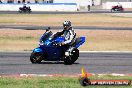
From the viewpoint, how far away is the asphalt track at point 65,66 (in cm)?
1750

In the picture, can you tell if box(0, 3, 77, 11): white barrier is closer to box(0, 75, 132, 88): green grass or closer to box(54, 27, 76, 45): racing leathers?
box(54, 27, 76, 45): racing leathers

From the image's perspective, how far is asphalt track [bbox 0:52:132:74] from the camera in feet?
57.4

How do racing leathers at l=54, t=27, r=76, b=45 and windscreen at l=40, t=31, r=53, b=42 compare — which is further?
windscreen at l=40, t=31, r=53, b=42

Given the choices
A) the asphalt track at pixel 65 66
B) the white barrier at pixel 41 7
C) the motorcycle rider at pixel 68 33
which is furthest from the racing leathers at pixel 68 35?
the white barrier at pixel 41 7

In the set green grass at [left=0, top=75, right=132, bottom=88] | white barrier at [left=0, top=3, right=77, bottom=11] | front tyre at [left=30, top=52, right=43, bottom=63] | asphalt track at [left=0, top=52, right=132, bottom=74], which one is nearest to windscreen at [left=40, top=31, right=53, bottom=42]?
front tyre at [left=30, top=52, right=43, bottom=63]

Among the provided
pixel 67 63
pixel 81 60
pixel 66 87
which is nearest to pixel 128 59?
pixel 81 60

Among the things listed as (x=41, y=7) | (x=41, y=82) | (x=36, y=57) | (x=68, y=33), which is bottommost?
(x=41, y=7)

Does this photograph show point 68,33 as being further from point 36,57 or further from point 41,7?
point 41,7

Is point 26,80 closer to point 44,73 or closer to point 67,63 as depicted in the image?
point 44,73

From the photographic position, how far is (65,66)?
19.2 metres

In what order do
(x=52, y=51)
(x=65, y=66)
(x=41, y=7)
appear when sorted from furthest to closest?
(x=41, y=7), (x=52, y=51), (x=65, y=66)

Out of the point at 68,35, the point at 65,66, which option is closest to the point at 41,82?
the point at 65,66

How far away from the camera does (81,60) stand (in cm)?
2183

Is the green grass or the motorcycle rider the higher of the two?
the motorcycle rider
